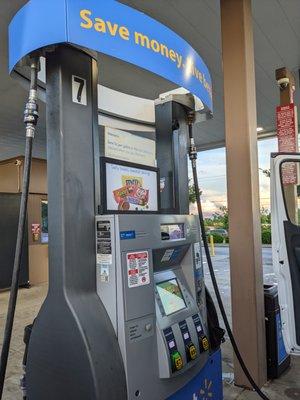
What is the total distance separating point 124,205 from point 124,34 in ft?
2.76

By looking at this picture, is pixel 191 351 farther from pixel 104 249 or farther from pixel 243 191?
pixel 243 191

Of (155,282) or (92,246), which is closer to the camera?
(92,246)

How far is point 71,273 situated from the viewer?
1591 millimetres

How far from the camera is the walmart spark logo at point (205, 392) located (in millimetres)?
2000

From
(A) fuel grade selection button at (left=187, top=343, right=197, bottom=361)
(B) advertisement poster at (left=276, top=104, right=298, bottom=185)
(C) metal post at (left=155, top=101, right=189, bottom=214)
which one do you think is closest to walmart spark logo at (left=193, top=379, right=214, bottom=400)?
(A) fuel grade selection button at (left=187, top=343, right=197, bottom=361)

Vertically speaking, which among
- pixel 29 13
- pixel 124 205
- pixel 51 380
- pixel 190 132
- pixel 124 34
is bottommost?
pixel 51 380

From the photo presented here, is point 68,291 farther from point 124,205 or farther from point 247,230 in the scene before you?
point 247,230

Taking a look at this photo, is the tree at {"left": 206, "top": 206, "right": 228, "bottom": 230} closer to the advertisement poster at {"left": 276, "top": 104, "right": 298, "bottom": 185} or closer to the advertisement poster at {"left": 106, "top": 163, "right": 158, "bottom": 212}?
the advertisement poster at {"left": 276, "top": 104, "right": 298, "bottom": 185}

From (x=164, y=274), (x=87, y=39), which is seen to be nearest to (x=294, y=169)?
(x=164, y=274)

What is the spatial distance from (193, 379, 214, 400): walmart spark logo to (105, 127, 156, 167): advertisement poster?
1394 millimetres

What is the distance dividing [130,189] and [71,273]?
59cm

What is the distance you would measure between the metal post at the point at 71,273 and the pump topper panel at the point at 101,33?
0.55ft

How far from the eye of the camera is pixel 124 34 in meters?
1.52

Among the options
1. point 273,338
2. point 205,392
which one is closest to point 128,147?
point 205,392
